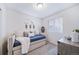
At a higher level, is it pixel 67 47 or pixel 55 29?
pixel 55 29

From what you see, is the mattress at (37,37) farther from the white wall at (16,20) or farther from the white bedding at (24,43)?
the white wall at (16,20)

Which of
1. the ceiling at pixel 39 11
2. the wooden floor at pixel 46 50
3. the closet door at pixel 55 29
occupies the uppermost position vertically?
the ceiling at pixel 39 11

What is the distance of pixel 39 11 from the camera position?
1.36 meters

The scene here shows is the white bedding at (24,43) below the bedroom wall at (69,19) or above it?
below

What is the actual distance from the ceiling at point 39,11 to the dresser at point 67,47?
19.9 inches

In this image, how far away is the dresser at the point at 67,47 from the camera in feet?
3.78

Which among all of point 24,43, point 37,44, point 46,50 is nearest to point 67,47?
point 46,50

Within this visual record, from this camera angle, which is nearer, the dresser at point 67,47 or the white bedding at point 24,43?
the dresser at point 67,47

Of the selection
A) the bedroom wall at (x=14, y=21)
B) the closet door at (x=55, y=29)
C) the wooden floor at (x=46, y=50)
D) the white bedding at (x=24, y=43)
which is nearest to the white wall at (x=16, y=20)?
the bedroom wall at (x=14, y=21)

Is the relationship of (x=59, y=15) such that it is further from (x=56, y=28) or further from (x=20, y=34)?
(x=20, y=34)

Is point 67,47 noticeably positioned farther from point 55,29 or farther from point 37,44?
point 37,44

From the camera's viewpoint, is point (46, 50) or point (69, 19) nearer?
point (69, 19)

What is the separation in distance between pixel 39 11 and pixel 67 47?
0.71 metres
